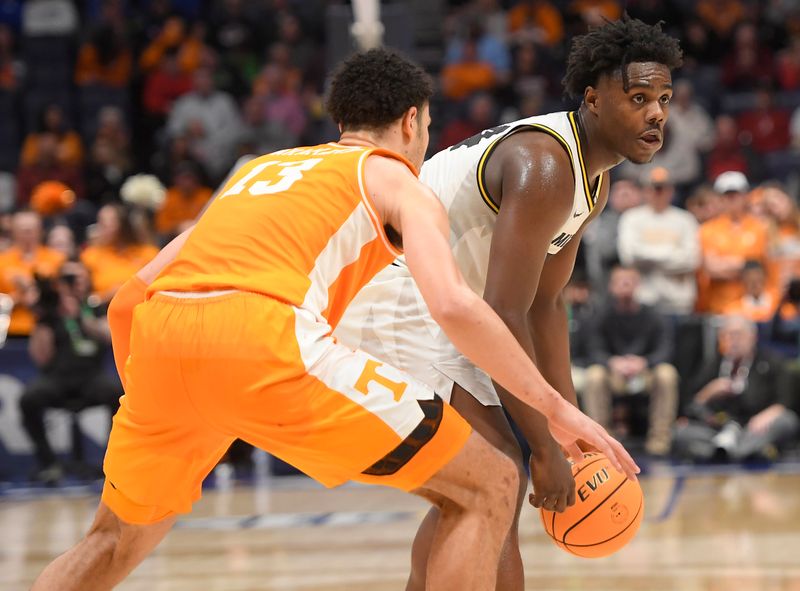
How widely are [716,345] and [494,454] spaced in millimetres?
7501

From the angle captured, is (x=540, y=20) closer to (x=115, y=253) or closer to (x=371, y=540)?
(x=115, y=253)

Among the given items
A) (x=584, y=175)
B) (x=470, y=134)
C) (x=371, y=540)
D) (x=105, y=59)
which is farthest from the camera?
(x=105, y=59)

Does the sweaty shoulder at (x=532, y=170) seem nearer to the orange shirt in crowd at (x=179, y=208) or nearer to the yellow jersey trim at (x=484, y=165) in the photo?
the yellow jersey trim at (x=484, y=165)

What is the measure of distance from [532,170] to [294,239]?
0.89 metres

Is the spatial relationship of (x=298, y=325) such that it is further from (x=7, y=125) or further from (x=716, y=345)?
(x=7, y=125)

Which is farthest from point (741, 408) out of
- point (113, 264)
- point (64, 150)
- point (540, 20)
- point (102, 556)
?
point (64, 150)

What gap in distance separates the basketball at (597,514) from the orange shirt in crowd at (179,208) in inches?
373

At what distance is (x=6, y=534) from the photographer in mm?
7562

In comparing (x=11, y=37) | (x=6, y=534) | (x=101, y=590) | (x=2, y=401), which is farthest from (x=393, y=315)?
(x=11, y=37)

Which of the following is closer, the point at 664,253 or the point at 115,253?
the point at 115,253

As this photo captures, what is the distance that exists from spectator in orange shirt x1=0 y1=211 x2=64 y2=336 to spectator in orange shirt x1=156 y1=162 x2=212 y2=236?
7.30 ft

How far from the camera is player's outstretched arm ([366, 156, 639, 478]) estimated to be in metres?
3.14

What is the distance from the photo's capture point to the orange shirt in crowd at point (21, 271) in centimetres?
1052

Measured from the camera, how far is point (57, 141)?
14.7 metres
